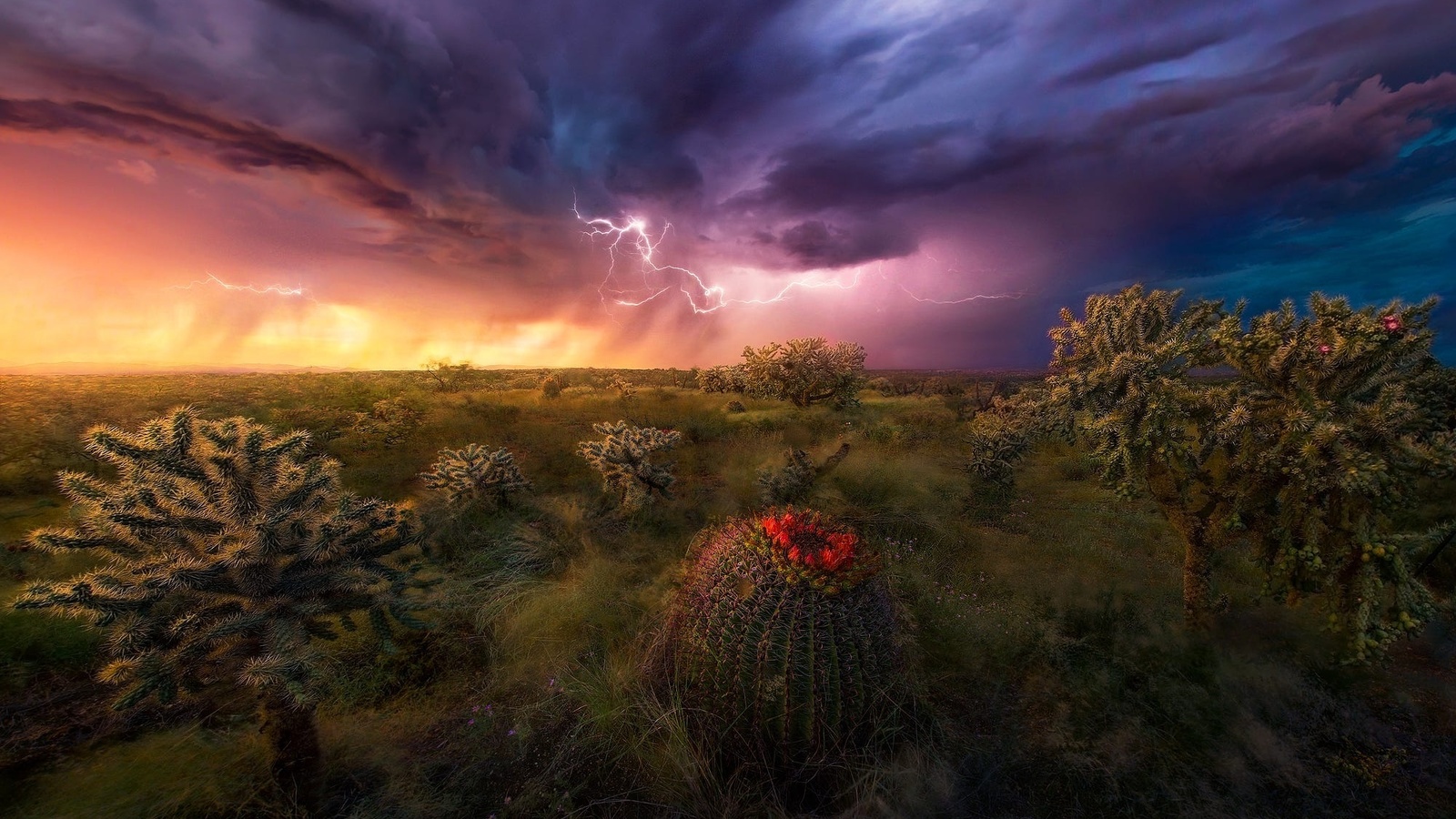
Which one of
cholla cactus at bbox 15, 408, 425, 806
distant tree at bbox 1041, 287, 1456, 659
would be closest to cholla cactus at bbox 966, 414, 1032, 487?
distant tree at bbox 1041, 287, 1456, 659

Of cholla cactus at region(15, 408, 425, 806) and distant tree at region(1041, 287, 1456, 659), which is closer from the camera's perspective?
cholla cactus at region(15, 408, 425, 806)

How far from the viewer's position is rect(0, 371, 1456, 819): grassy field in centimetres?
328

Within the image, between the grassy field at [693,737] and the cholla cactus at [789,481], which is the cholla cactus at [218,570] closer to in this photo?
the grassy field at [693,737]

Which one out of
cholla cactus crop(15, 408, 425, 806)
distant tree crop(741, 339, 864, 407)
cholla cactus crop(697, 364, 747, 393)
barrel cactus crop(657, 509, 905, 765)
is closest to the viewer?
cholla cactus crop(15, 408, 425, 806)

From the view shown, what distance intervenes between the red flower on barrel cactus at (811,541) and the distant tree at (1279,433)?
318 centimetres

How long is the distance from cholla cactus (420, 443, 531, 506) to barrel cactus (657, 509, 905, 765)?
21.3 ft

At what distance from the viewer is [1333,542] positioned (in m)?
4.10

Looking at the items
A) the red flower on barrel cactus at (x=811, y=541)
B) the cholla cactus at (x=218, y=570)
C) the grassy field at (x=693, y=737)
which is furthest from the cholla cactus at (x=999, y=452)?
the cholla cactus at (x=218, y=570)

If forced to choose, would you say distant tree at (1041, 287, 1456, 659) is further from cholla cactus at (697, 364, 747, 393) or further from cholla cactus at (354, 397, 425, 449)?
cholla cactus at (697, 364, 747, 393)

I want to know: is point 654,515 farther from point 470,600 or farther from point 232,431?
point 232,431

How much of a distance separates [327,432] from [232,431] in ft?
35.8

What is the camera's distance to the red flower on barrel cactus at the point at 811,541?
3473 mm

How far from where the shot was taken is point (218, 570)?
9.75ft

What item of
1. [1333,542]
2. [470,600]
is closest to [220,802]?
[470,600]
